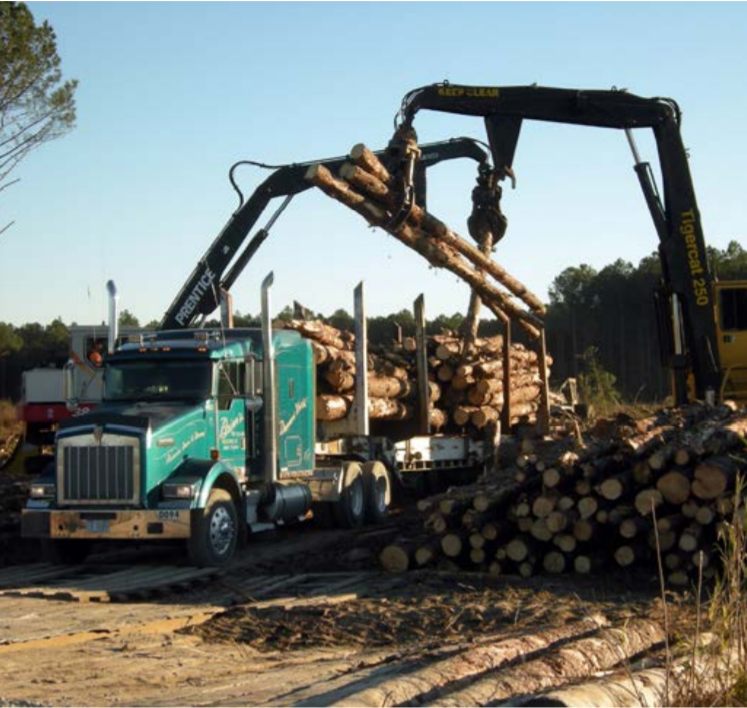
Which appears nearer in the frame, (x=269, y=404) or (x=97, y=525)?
(x=97, y=525)

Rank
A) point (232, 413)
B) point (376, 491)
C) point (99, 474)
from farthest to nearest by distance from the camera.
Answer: point (376, 491)
point (232, 413)
point (99, 474)

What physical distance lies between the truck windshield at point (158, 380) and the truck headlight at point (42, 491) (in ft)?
5.07

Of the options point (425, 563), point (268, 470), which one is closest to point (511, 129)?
point (268, 470)

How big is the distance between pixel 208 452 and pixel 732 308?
344 inches

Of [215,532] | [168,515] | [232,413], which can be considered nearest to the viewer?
[168,515]

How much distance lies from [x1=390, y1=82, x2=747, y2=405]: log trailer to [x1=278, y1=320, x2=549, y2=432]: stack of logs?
3533mm

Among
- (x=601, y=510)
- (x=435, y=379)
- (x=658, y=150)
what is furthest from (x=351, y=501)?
(x=658, y=150)

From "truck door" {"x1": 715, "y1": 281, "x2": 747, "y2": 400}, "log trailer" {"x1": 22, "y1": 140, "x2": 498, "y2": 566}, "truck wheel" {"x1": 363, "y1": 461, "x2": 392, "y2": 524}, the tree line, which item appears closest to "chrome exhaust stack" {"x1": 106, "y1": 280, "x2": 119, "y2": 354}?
"log trailer" {"x1": 22, "y1": 140, "x2": 498, "y2": 566}

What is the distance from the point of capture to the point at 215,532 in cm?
1409

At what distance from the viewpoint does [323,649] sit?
9672mm

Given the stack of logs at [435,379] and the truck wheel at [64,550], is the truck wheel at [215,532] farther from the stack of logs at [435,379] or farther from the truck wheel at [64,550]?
the stack of logs at [435,379]

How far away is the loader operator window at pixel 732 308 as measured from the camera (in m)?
18.8

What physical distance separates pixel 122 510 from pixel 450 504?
371 cm

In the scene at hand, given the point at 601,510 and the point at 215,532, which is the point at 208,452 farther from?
the point at 601,510
